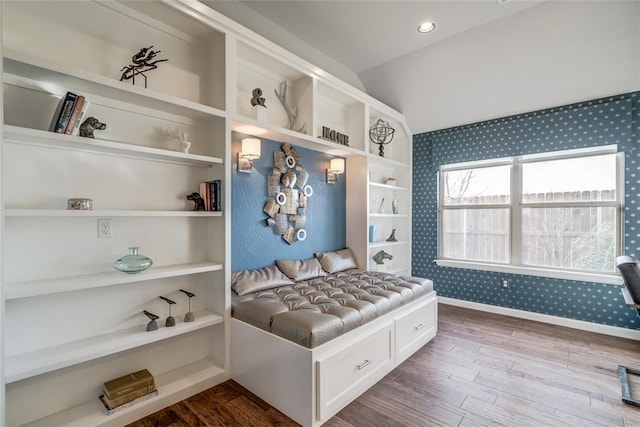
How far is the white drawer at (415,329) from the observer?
98.6 inches

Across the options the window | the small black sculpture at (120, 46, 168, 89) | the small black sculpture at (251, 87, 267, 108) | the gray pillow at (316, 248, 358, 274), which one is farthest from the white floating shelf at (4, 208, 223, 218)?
the window

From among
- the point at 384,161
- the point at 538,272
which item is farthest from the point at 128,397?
the point at 538,272

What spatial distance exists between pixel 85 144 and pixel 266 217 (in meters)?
1.54

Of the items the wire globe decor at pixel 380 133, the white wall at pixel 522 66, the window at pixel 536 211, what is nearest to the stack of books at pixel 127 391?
the wire globe decor at pixel 380 133

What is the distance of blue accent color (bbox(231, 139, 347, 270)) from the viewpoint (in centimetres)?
269

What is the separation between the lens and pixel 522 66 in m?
3.21

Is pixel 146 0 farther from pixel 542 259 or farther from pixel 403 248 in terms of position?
pixel 542 259

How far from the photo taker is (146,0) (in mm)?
1913

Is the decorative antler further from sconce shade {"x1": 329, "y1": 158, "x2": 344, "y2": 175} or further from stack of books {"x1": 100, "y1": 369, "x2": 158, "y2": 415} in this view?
stack of books {"x1": 100, "y1": 369, "x2": 158, "y2": 415}

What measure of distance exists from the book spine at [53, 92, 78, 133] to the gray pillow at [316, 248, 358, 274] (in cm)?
246

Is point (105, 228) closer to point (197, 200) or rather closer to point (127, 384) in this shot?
point (197, 200)

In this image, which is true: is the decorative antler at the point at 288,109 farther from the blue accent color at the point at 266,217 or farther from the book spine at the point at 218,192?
the book spine at the point at 218,192

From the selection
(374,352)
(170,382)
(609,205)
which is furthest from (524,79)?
(170,382)

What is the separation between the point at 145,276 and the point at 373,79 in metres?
3.61
